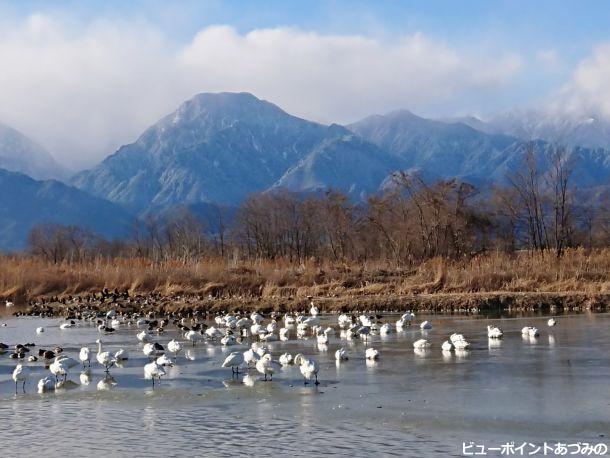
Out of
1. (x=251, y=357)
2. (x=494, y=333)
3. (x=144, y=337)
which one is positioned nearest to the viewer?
(x=251, y=357)

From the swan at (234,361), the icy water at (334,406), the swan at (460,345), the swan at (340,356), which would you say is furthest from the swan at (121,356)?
the swan at (460,345)

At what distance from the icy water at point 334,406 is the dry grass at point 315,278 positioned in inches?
529

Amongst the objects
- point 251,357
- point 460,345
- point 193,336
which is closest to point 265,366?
point 251,357

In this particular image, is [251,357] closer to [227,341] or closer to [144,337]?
[227,341]

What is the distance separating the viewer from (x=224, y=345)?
1884cm

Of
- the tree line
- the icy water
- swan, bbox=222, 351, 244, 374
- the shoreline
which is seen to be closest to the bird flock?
swan, bbox=222, 351, 244, 374

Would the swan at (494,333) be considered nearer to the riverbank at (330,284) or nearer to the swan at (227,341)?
the swan at (227,341)

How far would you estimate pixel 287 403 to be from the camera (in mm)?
11602

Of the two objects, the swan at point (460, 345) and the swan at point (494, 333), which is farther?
the swan at point (494, 333)

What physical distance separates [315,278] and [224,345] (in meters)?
16.3

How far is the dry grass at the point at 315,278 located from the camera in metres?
30.6

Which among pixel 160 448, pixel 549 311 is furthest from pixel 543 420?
pixel 549 311

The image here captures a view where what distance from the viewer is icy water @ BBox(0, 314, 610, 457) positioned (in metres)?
9.41

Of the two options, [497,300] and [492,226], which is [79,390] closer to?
[497,300]
